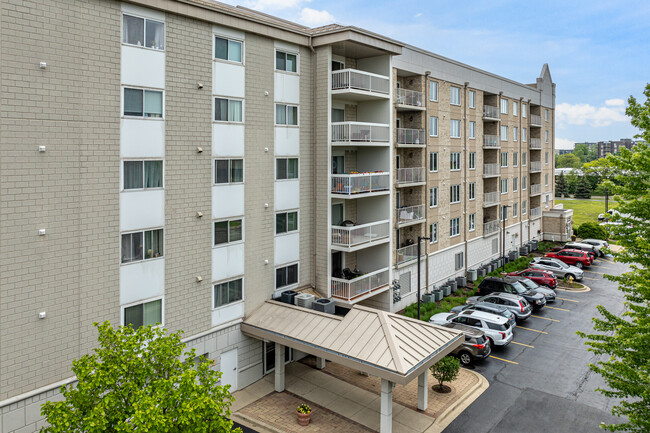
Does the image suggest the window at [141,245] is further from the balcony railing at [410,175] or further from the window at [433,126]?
the window at [433,126]

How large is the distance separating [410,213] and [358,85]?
1011cm

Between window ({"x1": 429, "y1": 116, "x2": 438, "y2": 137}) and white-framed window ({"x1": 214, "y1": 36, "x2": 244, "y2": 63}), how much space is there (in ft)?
54.1

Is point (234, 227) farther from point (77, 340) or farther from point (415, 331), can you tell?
point (415, 331)

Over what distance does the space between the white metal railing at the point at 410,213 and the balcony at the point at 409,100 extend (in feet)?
21.2

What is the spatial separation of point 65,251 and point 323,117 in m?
13.3

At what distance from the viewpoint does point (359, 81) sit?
2375cm

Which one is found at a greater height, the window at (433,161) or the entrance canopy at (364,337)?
the window at (433,161)

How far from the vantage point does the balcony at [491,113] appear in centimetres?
3997

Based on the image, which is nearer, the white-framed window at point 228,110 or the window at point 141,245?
the window at point 141,245

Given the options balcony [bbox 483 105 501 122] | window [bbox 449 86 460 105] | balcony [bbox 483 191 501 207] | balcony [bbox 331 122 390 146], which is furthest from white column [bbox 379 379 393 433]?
balcony [bbox 483 105 501 122]

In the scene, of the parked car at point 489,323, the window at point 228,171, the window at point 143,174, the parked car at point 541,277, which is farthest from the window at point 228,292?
the parked car at point 541,277

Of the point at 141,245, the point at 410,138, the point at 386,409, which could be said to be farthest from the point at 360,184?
the point at 141,245

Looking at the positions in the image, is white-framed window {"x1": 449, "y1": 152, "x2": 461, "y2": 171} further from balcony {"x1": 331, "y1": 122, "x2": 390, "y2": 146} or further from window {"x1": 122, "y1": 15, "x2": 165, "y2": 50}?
window {"x1": 122, "y1": 15, "x2": 165, "y2": 50}

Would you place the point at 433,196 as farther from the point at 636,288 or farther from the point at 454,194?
the point at 636,288
